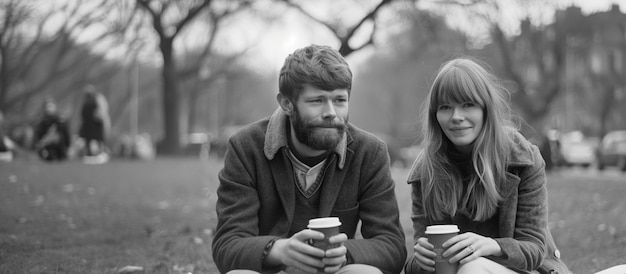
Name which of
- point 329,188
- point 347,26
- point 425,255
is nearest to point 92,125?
point 347,26

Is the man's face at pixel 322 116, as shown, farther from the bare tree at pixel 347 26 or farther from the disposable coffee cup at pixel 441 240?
the bare tree at pixel 347 26

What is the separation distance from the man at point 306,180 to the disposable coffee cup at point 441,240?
0.33 meters

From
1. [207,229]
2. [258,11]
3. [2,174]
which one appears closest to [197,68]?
[258,11]

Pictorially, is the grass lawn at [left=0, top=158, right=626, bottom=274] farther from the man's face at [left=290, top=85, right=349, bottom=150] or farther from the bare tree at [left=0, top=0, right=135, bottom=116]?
the bare tree at [left=0, top=0, right=135, bottom=116]

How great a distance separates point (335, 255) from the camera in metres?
2.51

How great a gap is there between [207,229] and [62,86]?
26.4 m

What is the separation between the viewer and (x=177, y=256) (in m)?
4.98

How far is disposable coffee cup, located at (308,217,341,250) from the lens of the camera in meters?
2.43

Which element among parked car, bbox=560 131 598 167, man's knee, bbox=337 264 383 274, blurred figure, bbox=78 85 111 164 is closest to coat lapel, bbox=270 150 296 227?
man's knee, bbox=337 264 383 274

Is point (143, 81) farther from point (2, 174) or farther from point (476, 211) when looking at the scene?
point (476, 211)

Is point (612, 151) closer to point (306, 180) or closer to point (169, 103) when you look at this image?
point (169, 103)

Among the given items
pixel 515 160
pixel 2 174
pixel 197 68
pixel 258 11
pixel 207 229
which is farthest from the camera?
pixel 197 68

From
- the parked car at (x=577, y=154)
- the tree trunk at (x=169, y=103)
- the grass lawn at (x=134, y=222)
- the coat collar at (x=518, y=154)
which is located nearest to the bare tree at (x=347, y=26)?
the grass lawn at (x=134, y=222)

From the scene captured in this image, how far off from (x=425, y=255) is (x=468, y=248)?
204 mm
